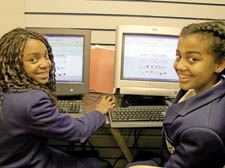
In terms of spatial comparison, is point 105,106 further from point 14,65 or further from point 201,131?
point 201,131

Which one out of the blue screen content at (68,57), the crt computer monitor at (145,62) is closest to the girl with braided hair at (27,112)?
the blue screen content at (68,57)

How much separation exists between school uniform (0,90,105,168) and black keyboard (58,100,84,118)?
0.58ft

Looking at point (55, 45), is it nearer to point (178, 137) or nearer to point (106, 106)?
point (106, 106)

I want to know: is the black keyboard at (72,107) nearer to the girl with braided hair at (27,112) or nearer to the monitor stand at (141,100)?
the girl with braided hair at (27,112)

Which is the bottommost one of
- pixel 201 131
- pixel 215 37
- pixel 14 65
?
pixel 201 131

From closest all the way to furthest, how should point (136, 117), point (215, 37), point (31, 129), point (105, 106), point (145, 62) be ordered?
point (215, 37) < point (31, 129) < point (136, 117) < point (105, 106) < point (145, 62)

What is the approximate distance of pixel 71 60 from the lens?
1.45 m

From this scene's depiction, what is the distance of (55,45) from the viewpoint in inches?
56.1

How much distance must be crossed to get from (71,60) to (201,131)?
3.10 feet

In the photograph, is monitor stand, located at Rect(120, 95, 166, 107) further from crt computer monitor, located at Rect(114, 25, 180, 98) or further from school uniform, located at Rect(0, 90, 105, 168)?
school uniform, located at Rect(0, 90, 105, 168)

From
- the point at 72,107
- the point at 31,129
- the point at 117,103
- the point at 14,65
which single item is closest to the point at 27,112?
the point at 31,129

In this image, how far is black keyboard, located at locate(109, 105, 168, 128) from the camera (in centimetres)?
115

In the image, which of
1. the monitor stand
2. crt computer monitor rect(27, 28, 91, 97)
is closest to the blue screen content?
crt computer monitor rect(27, 28, 91, 97)

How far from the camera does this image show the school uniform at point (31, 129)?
2.95ft
